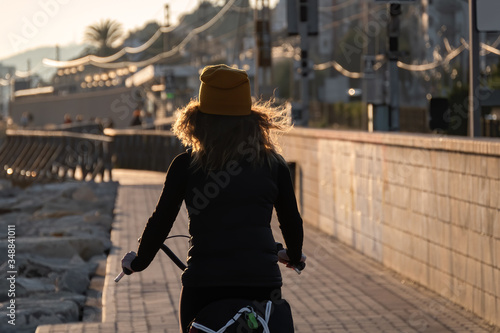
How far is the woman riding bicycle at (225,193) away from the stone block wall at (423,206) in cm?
193

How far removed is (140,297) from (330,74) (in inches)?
5502

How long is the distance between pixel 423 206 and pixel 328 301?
1438 mm

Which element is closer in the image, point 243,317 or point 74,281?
point 243,317

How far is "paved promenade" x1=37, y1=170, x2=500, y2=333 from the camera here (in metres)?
8.15

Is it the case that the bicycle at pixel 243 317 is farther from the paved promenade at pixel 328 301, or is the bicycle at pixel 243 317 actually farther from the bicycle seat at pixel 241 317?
the paved promenade at pixel 328 301

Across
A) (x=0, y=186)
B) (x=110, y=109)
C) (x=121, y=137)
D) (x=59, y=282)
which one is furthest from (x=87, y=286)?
(x=110, y=109)

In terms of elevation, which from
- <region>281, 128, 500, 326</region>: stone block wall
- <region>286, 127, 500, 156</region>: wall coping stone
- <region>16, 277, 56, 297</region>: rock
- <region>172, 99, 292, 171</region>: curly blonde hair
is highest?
<region>172, 99, 292, 171</region>: curly blonde hair

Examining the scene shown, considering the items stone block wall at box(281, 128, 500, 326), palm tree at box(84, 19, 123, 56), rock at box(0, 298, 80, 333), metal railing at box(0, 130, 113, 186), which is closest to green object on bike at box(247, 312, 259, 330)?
stone block wall at box(281, 128, 500, 326)

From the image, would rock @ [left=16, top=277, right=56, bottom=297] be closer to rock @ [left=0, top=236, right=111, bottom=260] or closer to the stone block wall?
rock @ [left=0, top=236, right=111, bottom=260]

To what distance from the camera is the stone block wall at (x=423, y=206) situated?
8.39m

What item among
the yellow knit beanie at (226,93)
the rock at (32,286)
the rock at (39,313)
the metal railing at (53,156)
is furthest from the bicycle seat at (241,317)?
the metal railing at (53,156)

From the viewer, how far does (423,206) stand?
10.2 m

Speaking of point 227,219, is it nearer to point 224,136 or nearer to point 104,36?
point 224,136

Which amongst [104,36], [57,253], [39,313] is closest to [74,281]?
[39,313]
